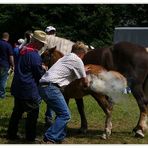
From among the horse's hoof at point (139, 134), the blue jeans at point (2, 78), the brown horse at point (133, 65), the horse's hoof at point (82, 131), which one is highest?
the brown horse at point (133, 65)

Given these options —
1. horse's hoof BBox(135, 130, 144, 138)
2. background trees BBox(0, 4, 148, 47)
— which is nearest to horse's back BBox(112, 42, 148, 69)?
horse's hoof BBox(135, 130, 144, 138)

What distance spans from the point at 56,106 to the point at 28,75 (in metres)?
0.66

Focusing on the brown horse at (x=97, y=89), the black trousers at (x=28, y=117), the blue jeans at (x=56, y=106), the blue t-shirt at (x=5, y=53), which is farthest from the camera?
the blue t-shirt at (x=5, y=53)

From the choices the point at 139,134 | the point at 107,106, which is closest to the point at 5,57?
the point at 107,106

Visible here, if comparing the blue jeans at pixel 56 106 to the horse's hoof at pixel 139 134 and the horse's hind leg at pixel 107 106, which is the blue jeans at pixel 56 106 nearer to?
the horse's hind leg at pixel 107 106

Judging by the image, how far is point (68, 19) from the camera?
35.6 metres

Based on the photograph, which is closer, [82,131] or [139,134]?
[139,134]

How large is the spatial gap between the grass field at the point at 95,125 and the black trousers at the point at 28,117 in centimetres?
15

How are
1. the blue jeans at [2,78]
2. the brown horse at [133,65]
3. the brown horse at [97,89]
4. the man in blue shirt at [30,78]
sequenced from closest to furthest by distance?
the man in blue shirt at [30,78]
the brown horse at [97,89]
the brown horse at [133,65]
the blue jeans at [2,78]

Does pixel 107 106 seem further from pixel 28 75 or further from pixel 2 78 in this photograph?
pixel 2 78

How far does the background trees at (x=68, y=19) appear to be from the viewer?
3484cm

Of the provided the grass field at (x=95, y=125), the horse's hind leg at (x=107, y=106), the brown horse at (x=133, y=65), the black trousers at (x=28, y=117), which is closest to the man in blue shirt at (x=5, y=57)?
the grass field at (x=95, y=125)

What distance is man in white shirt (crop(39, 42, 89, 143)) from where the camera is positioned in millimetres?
6648

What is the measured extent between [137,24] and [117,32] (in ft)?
72.3
